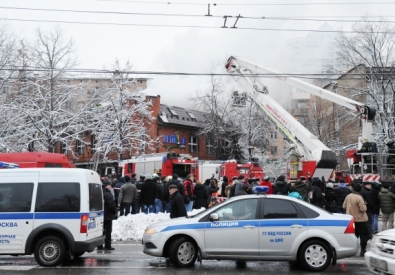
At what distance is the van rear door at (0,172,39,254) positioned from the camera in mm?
10281

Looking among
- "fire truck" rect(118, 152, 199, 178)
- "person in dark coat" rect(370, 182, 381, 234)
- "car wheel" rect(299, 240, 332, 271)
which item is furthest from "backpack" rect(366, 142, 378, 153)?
"fire truck" rect(118, 152, 199, 178)

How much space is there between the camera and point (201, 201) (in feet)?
57.1

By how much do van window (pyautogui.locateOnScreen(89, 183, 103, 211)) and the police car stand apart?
1.66m

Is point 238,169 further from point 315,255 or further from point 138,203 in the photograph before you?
point 315,255

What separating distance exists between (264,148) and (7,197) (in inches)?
1595

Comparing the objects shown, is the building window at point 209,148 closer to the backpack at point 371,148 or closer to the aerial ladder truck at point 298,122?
the aerial ladder truck at point 298,122

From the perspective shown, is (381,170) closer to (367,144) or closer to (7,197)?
(367,144)

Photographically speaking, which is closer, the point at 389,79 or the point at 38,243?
the point at 38,243

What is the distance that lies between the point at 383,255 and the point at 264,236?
253 centimetres

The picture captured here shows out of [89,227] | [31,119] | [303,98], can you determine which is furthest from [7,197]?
[303,98]

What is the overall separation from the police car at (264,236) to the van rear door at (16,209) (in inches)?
108

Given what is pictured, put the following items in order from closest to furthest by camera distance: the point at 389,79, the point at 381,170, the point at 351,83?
the point at 381,170, the point at 389,79, the point at 351,83

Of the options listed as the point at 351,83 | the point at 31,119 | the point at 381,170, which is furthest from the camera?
the point at 351,83

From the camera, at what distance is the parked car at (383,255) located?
7.81m
